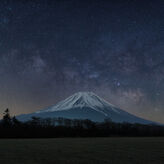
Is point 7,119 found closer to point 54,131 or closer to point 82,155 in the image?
point 54,131

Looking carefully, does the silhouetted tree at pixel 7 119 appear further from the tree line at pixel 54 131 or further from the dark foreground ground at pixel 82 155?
the dark foreground ground at pixel 82 155

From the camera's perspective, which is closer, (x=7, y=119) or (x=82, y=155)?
(x=82, y=155)

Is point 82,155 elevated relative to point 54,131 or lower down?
elevated

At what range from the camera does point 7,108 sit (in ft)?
261

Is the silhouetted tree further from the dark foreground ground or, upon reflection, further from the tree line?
the dark foreground ground

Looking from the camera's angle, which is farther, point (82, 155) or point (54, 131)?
point (54, 131)

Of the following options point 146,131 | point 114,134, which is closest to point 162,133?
point 146,131

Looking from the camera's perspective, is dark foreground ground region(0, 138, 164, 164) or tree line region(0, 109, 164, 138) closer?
dark foreground ground region(0, 138, 164, 164)

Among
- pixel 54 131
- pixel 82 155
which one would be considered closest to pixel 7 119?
pixel 54 131

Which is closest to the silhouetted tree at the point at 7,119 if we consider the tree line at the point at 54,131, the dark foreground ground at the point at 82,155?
the tree line at the point at 54,131

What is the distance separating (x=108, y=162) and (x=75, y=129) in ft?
205

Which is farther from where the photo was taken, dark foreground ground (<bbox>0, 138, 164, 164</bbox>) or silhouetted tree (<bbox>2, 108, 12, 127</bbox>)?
silhouetted tree (<bbox>2, 108, 12, 127</bbox>)

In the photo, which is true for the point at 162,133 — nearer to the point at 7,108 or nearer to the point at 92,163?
the point at 7,108

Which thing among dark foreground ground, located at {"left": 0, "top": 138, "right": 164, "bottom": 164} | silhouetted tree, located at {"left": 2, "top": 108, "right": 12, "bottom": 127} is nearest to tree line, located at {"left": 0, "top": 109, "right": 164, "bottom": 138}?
silhouetted tree, located at {"left": 2, "top": 108, "right": 12, "bottom": 127}
